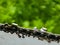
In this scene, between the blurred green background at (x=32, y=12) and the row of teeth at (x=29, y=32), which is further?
the blurred green background at (x=32, y=12)

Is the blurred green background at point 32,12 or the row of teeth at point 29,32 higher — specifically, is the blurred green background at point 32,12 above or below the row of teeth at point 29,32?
above

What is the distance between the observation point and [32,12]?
4.88ft

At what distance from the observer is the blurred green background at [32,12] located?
1.48m

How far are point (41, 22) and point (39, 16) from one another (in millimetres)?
45

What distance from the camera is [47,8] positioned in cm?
150

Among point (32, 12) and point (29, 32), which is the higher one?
point (32, 12)

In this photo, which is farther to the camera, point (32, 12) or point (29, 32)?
point (32, 12)

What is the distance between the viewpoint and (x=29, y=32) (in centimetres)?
137

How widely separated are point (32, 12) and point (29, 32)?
183mm

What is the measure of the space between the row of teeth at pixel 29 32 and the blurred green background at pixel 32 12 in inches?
4.4

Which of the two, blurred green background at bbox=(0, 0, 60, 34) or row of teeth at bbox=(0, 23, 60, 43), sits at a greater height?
blurred green background at bbox=(0, 0, 60, 34)

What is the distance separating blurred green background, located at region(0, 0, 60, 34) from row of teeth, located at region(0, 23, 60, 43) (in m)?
0.11

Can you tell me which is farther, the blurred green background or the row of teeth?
the blurred green background

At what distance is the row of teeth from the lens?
1344mm
